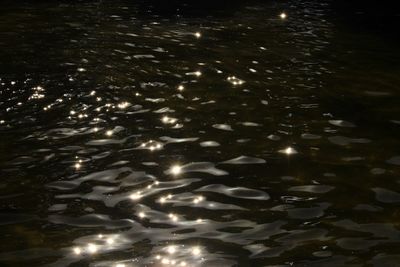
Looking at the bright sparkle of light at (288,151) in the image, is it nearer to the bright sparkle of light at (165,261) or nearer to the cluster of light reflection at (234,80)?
the bright sparkle of light at (165,261)

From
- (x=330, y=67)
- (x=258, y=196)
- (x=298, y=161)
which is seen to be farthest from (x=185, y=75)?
(x=258, y=196)

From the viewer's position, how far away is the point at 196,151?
273 inches

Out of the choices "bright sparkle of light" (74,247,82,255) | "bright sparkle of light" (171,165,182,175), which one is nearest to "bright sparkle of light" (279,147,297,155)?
"bright sparkle of light" (171,165,182,175)

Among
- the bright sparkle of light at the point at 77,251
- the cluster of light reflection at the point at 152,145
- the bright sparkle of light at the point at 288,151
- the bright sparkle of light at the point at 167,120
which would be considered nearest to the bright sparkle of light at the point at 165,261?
the bright sparkle of light at the point at 77,251

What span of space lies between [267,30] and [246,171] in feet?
31.4

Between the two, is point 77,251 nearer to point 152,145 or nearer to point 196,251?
point 196,251

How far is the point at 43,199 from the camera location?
5.61 meters

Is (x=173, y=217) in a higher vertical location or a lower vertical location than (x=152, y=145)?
lower

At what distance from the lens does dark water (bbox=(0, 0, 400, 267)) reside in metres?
4.88

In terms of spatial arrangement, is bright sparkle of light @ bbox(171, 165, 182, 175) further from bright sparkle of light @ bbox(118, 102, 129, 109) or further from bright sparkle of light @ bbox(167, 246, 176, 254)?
bright sparkle of light @ bbox(118, 102, 129, 109)

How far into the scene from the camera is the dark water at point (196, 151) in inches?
192

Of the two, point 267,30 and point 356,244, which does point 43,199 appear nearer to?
point 356,244

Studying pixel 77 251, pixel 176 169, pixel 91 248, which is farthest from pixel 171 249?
pixel 176 169

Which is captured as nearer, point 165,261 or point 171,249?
point 165,261
